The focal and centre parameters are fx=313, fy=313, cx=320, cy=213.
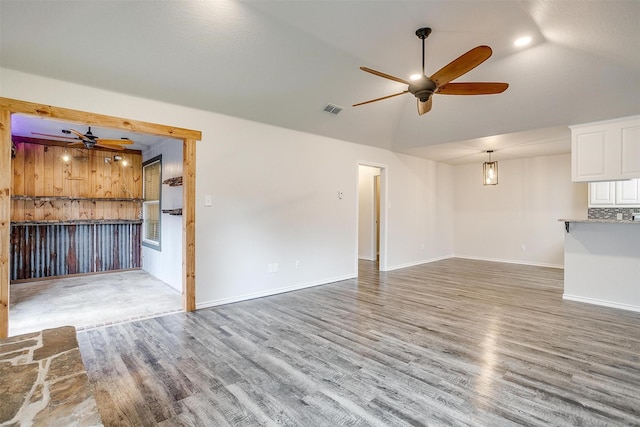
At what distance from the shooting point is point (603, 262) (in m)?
4.36

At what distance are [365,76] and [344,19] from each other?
41.9 inches

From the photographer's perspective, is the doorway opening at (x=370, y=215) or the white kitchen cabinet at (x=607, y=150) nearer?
the white kitchen cabinet at (x=607, y=150)

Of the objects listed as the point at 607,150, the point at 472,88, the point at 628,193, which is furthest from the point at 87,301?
the point at 628,193

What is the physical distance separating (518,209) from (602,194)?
2205 millimetres

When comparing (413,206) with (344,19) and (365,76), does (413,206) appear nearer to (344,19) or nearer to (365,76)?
(365,76)

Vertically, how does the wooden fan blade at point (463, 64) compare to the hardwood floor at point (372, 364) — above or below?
above

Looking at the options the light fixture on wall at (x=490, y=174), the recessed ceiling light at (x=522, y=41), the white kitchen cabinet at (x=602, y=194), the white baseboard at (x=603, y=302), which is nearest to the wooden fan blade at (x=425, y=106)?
the recessed ceiling light at (x=522, y=41)

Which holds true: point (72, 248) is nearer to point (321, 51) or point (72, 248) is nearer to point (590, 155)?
point (321, 51)

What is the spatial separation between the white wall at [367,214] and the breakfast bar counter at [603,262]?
13.6 feet

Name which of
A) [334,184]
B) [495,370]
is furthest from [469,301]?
[334,184]

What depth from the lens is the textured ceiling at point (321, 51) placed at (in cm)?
278

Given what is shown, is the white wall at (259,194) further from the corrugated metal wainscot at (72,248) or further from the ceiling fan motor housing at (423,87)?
the corrugated metal wainscot at (72,248)

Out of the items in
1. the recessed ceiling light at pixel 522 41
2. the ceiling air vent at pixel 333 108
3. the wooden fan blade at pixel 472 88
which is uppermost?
the recessed ceiling light at pixel 522 41

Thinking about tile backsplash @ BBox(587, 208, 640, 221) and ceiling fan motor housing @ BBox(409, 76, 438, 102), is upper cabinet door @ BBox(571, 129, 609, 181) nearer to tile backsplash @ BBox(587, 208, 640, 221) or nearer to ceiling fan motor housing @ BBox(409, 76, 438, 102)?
tile backsplash @ BBox(587, 208, 640, 221)
